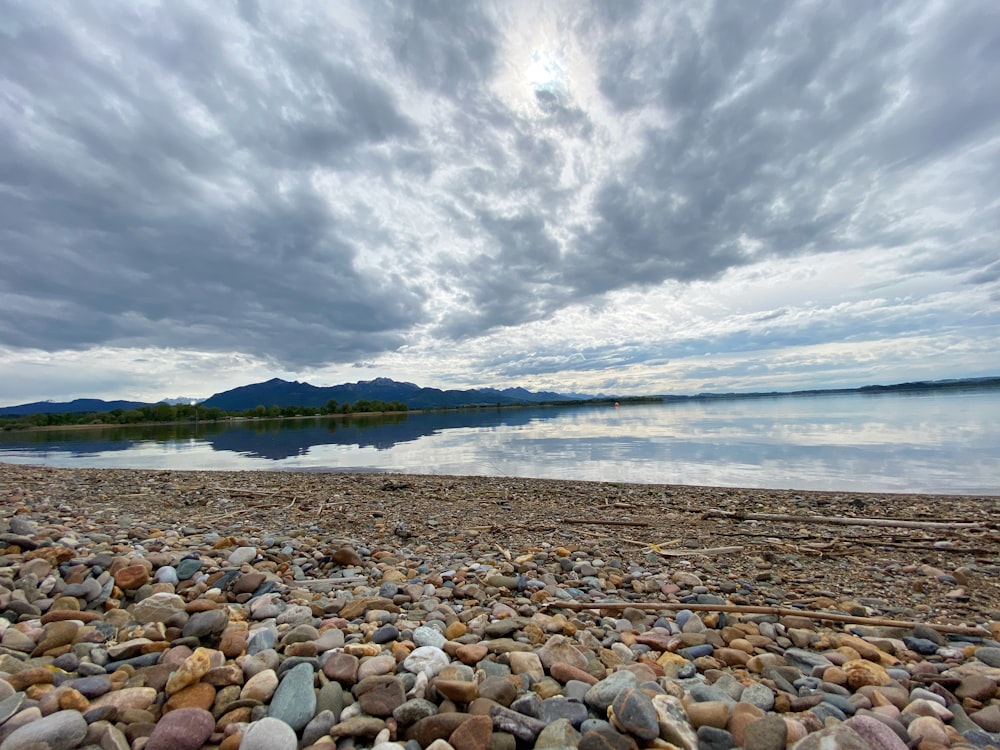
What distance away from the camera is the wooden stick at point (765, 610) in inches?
164

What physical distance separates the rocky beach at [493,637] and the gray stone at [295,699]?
13 mm

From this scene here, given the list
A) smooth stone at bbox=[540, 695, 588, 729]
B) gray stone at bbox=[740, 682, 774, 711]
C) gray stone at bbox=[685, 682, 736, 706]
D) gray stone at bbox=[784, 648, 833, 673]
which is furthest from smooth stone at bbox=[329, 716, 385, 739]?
gray stone at bbox=[784, 648, 833, 673]

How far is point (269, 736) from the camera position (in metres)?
2.33

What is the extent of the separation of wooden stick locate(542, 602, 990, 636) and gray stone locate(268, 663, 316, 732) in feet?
8.51

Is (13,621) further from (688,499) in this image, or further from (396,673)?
(688,499)

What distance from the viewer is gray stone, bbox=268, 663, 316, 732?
2.52 meters

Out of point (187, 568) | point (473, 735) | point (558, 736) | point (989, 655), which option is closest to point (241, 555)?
point (187, 568)

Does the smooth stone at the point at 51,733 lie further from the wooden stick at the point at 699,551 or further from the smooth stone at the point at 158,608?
the wooden stick at the point at 699,551

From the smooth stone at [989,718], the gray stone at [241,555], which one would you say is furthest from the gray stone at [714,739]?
the gray stone at [241,555]

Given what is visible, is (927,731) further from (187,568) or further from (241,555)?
(241,555)

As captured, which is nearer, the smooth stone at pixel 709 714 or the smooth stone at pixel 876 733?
the smooth stone at pixel 876 733

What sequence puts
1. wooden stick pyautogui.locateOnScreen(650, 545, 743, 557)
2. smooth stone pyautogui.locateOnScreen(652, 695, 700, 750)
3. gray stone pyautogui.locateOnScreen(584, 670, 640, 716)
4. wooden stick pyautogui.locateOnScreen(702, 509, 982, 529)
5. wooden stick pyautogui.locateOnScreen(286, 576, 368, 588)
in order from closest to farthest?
smooth stone pyautogui.locateOnScreen(652, 695, 700, 750) < gray stone pyautogui.locateOnScreen(584, 670, 640, 716) < wooden stick pyautogui.locateOnScreen(286, 576, 368, 588) < wooden stick pyautogui.locateOnScreen(650, 545, 743, 557) < wooden stick pyautogui.locateOnScreen(702, 509, 982, 529)

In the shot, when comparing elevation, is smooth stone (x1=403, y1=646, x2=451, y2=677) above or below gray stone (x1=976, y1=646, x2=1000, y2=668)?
above

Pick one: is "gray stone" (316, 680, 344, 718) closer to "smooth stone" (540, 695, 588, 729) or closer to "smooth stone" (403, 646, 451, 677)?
"smooth stone" (403, 646, 451, 677)
